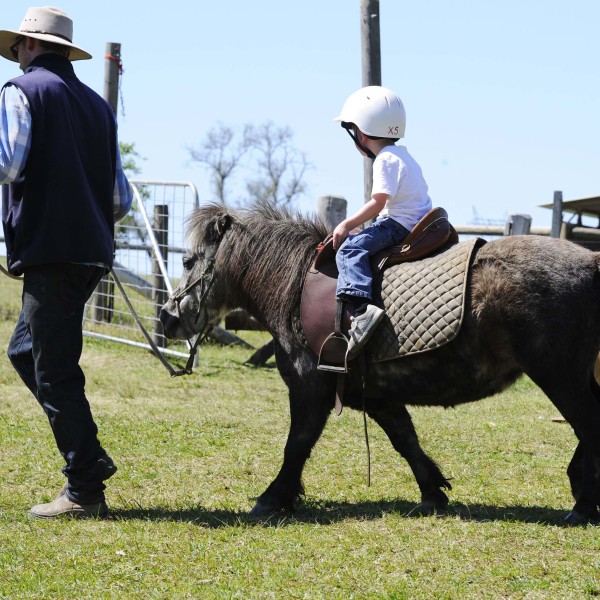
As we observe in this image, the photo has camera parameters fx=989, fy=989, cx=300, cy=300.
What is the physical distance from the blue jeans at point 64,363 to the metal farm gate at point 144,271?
6.10m

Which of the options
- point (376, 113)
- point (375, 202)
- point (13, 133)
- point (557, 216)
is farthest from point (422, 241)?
point (557, 216)

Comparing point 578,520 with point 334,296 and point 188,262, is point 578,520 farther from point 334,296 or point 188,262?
point 188,262

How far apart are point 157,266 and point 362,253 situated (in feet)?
24.1

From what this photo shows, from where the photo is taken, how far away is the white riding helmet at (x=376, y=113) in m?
5.66

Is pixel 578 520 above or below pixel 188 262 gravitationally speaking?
below

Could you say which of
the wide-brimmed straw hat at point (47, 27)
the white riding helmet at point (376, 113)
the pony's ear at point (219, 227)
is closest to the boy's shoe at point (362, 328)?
the white riding helmet at point (376, 113)

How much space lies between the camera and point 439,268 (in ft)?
17.5

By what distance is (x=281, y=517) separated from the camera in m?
5.59

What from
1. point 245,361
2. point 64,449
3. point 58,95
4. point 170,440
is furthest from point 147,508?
point 245,361

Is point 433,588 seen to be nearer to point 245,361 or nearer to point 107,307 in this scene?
point 245,361

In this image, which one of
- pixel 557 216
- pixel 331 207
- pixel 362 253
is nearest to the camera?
pixel 362 253

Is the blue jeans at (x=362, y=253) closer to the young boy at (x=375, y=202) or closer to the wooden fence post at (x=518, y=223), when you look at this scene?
the young boy at (x=375, y=202)

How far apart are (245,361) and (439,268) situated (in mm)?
7041

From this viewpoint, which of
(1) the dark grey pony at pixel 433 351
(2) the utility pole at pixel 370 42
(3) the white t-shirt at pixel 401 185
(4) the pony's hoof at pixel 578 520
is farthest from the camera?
(2) the utility pole at pixel 370 42
